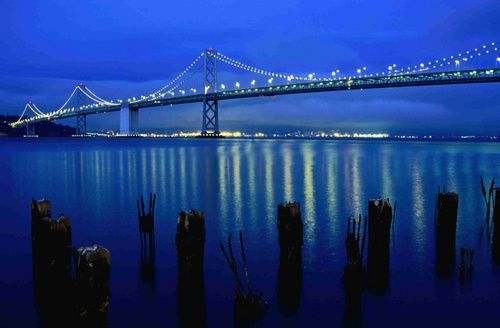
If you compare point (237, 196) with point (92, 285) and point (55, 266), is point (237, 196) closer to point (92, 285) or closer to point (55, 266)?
point (55, 266)

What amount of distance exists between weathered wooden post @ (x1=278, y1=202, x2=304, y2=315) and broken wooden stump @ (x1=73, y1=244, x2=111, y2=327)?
1.86 meters

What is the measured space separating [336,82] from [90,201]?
1475 inches

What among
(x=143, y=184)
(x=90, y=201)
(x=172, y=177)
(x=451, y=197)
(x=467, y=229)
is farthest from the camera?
(x=172, y=177)

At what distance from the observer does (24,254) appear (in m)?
6.27

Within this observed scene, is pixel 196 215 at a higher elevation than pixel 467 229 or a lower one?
higher

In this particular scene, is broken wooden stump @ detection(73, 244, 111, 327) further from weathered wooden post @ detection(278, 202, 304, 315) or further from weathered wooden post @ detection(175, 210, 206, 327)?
weathered wooden post @ detection(278, 202, 304, 315)

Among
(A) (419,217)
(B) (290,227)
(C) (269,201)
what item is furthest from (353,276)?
(C) (269,201)

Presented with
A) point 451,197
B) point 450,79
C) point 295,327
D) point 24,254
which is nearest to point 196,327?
point 295,327

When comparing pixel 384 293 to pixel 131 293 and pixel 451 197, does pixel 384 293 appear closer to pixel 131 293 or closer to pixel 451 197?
pixel 451 197

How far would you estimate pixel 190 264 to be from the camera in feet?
15.6

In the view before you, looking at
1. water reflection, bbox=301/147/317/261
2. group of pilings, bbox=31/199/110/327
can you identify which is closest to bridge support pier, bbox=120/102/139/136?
water reflection, bbox=301/147/317/261

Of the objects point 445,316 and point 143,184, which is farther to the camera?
point 143,184

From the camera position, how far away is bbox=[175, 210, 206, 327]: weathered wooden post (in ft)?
14.9

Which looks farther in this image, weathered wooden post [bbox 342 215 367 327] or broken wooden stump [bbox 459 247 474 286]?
broken wooden stump [bbox 459 247 474 286]
